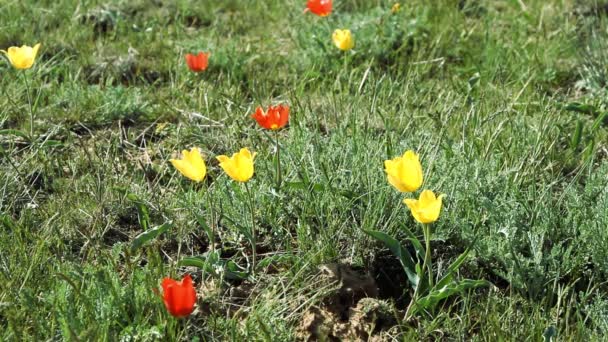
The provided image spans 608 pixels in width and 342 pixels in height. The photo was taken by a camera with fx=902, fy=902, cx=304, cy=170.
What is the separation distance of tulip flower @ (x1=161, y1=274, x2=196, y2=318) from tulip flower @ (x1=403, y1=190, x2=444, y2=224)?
561 mm

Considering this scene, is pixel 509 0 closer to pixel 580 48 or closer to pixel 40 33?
pixel 580 48

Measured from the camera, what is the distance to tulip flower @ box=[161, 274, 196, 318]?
1982 millimetres

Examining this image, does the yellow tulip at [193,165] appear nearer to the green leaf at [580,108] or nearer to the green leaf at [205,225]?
the green leaf at [205,225]

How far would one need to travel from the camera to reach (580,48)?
3.93 meters

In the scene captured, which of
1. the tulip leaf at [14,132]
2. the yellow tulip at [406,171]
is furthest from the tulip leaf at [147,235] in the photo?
the tulip leaf at [14,132]

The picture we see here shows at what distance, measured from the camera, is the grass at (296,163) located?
235 centimetres

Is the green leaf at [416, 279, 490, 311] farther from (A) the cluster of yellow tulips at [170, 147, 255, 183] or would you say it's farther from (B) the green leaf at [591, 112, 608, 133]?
(B) the green leaf at [591, 112, 608, 133]

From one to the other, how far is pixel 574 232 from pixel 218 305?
1.02 meters

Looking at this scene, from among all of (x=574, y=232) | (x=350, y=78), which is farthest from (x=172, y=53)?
(x=574, y=232)

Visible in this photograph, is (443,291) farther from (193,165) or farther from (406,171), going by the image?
(193,165)

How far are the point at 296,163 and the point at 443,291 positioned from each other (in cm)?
76

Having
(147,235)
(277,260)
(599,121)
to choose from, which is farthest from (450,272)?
(599,121)

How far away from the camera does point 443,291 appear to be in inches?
91.8

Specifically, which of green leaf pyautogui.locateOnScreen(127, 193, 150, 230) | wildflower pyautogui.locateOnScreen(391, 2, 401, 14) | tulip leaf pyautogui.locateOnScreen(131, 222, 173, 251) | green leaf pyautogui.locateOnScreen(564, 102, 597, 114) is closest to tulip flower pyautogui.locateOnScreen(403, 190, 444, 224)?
tulip leaf pyautogui.locateOnScreen(131, 222, 173, 251)
